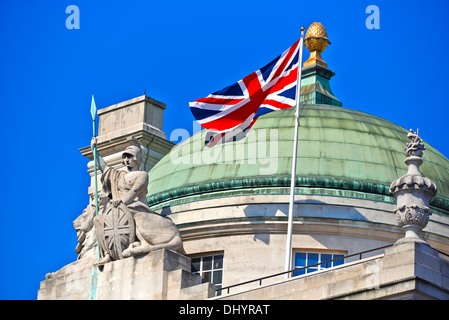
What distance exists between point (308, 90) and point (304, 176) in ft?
27.2

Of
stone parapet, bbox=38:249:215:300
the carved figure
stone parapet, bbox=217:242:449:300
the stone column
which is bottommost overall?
stone parapet, bbox=217:242:449:300

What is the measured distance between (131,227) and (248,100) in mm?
7402

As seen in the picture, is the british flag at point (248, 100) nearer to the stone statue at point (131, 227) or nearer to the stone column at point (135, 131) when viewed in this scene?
the stone statue at point (131, 227)

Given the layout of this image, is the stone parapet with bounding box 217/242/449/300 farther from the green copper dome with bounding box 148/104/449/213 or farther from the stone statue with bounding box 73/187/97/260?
the green copper dome with bounding box 148/104/449/213

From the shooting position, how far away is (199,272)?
49.1 metres

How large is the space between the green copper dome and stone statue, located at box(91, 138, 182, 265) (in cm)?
720

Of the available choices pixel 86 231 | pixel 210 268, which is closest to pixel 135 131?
pixel 210 268

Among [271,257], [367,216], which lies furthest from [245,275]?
[367,216]

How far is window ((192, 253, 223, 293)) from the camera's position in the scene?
48656 mm

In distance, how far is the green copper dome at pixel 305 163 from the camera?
49.6m

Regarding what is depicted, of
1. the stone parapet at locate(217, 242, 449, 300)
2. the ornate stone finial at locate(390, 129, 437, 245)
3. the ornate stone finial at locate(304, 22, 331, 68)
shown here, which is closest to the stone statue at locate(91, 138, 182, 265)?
the stone parapet at locate(217, 242, 449, 300)

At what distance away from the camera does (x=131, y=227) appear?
138 feet

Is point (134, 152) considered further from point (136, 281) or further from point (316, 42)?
point (316, 42)

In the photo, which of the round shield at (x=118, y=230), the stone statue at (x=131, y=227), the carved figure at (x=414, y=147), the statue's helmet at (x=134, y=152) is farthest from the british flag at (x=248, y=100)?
the carved figure at (x=414, y=147)
